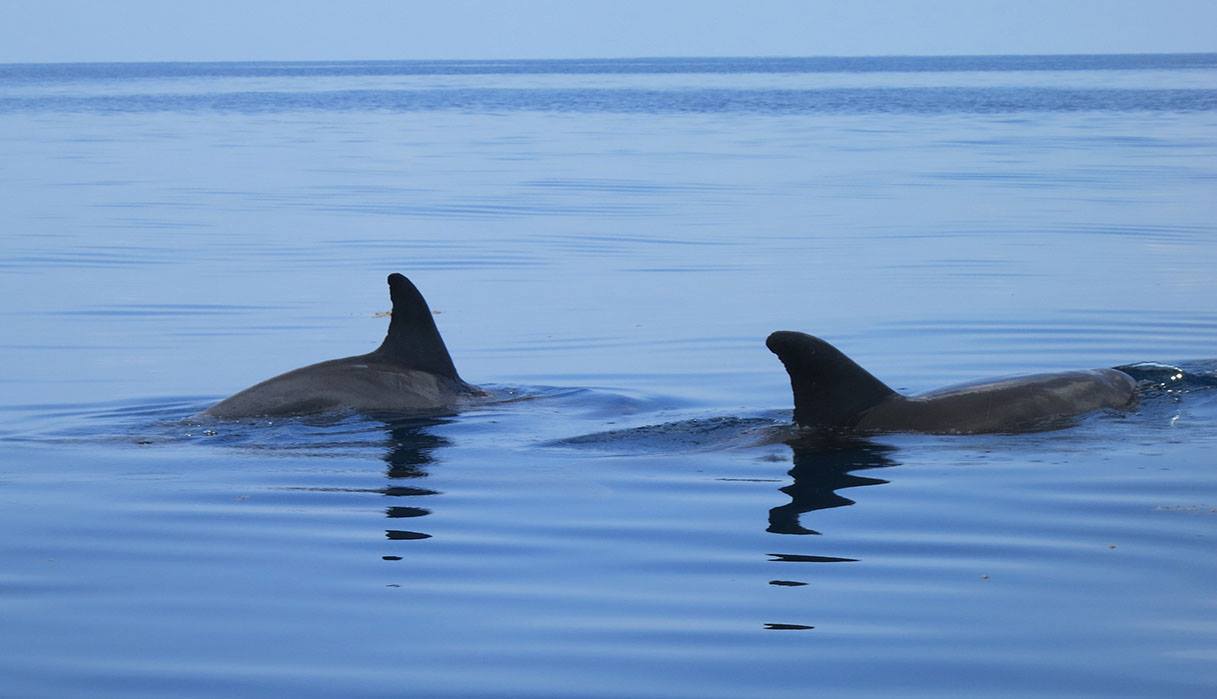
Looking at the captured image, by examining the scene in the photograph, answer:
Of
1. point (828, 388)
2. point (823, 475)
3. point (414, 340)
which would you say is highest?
point (414, 340)

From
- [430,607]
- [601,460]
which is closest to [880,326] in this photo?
[601,460]

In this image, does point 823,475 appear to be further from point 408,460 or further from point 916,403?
point 408,460

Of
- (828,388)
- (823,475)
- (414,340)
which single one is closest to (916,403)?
(828,388)

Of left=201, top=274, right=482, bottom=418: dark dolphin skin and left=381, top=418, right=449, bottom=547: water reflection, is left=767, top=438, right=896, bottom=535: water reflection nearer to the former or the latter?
left=381, top=418, right=449, bottom=547: water reflection

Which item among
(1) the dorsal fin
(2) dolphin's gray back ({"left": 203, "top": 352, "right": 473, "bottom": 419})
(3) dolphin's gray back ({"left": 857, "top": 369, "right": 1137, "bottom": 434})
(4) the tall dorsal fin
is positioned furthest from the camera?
(4) the tall dorsal fin

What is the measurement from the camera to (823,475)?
1086 centimetres

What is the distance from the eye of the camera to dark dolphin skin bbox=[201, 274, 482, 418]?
13078mm

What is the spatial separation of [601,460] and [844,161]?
3411 cm

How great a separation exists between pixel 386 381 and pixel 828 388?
3337 mm

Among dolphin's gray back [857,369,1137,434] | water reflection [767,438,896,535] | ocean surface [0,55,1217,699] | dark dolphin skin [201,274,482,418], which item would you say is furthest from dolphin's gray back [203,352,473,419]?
dolphin's gray back [857,369,1137,434]

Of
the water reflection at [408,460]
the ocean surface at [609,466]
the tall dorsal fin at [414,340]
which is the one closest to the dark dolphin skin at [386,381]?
the tall dorsal fin at [414,340]

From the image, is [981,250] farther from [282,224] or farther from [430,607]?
[430,607]

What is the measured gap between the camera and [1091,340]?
55.9 feet

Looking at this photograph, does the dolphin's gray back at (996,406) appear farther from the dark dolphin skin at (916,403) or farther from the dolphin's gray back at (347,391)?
the dolphin's gray back at (347,391)
